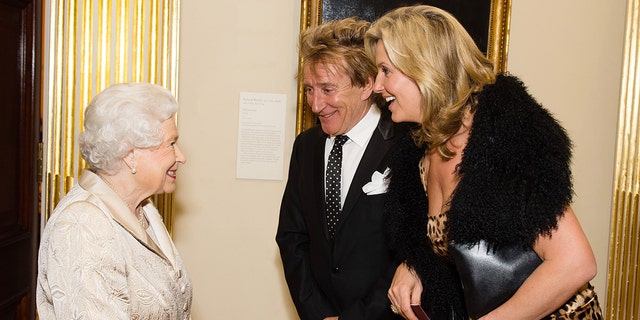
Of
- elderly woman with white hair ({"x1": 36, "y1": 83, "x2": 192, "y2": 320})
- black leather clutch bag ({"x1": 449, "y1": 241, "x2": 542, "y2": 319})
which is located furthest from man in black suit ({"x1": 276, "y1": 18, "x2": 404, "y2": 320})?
elderly woman with white hair ({"x1": 36, "y1": 83, "x2": 192, "y2": 320})

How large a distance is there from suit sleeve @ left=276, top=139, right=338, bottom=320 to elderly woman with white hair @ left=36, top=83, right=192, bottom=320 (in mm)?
676

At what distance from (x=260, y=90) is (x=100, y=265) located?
1.99 metres

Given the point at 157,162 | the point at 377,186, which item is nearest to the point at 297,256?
the point at 377,186

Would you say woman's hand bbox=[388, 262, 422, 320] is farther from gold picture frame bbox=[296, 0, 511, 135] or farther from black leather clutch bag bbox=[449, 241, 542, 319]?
gold picture frame bbox=[296, 0, 511, 135]

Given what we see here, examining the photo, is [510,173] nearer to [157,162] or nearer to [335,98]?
[335,98]

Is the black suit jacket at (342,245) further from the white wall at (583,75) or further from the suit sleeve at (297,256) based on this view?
the white wall at (583,75)

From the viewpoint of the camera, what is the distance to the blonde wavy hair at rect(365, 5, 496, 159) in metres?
2.08

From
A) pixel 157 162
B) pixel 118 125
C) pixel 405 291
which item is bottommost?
pixel 405 291

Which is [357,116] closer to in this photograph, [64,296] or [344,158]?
[344,158]

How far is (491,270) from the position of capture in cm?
204

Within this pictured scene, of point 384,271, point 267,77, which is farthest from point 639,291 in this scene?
point 267,77

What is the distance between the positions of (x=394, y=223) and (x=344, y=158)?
0.45 metres

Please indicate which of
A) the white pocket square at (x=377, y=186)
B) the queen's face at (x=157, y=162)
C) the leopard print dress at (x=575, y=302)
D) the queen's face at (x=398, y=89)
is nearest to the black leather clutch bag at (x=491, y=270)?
the leopard print dress at (x=575, y=302)

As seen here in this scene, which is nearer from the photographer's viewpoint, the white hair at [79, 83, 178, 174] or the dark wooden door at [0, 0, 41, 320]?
the white hair at [79, 83, 178, 174]
